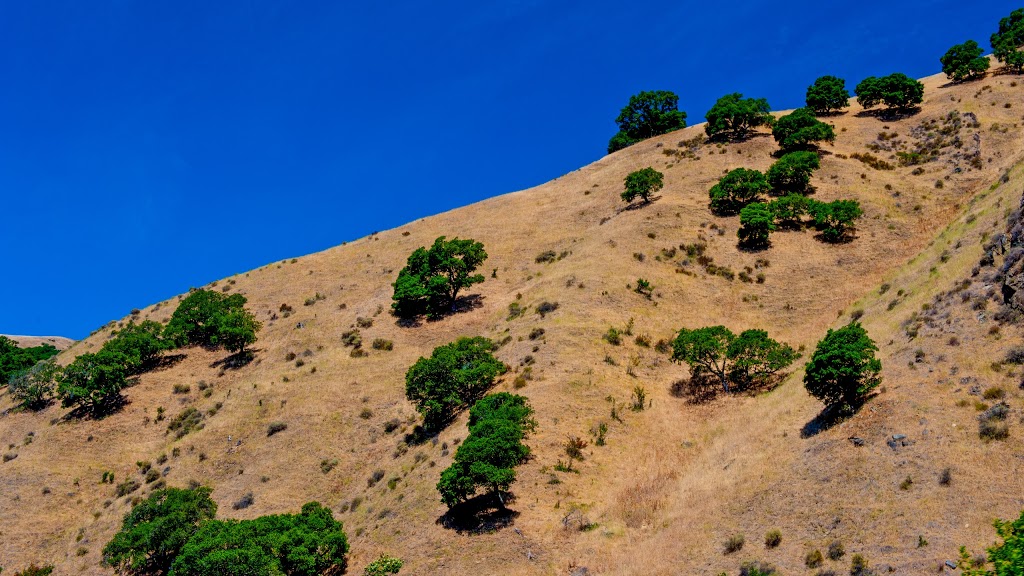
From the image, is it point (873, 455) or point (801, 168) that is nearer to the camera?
point (873, 455)

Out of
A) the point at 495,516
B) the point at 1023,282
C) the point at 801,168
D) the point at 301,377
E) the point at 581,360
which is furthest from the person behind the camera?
the point at 801,168

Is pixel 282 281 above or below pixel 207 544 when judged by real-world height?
above

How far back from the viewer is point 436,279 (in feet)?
222

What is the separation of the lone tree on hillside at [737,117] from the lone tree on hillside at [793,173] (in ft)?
62.5

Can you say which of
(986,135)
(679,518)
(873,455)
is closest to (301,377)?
(679,518)

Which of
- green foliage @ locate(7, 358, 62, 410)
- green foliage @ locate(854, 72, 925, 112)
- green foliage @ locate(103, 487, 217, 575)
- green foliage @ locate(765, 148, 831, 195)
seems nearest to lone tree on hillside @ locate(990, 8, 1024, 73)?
green foliage @ locate(854, 72, 925, 112)

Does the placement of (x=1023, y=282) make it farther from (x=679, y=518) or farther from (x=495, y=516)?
(x=495, y=516)

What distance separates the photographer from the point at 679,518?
35.0 meters

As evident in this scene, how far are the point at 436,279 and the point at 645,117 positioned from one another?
6390cm

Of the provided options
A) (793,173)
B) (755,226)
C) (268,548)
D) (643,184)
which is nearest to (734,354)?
(755,226)

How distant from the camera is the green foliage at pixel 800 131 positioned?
81.6m

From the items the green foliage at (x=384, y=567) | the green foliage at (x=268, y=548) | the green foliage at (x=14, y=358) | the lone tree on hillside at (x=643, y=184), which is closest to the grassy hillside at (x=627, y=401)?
the green foliage at (x=384, y=567)

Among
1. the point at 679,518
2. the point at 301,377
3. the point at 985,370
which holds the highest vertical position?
the point at 301,377

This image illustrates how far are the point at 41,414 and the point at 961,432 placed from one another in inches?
2896
